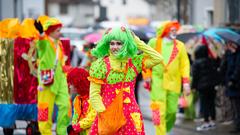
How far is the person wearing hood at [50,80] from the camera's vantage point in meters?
10.4

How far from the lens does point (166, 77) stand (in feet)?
34.7

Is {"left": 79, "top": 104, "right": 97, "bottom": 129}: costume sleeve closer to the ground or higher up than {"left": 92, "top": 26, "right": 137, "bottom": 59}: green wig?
closer to the ground

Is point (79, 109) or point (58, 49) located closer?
point (79, 109)

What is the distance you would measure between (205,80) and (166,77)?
277 cm

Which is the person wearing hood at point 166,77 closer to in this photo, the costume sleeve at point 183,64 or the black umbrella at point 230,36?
the costume sleeve at point 183,64

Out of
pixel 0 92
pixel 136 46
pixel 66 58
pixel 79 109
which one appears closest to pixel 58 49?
pixel 66 58

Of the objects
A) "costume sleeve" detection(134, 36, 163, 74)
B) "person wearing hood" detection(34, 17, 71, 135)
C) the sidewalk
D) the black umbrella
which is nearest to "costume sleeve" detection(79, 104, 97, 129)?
"costume sleeve" detection(134, 36, 163, 74)

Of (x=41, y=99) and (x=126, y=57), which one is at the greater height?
(x=126, y=57)

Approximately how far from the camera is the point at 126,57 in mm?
6988

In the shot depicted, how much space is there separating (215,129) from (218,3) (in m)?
7.25

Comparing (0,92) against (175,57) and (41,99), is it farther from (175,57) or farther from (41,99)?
(175,57)

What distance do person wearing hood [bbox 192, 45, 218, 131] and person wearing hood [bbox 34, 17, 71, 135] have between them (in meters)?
3.40

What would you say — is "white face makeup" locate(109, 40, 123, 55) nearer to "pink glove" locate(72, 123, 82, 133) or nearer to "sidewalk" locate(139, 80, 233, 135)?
"pink glove" locate(72, 123, 82, 133)

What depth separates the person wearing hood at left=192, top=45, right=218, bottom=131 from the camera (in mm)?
13203
